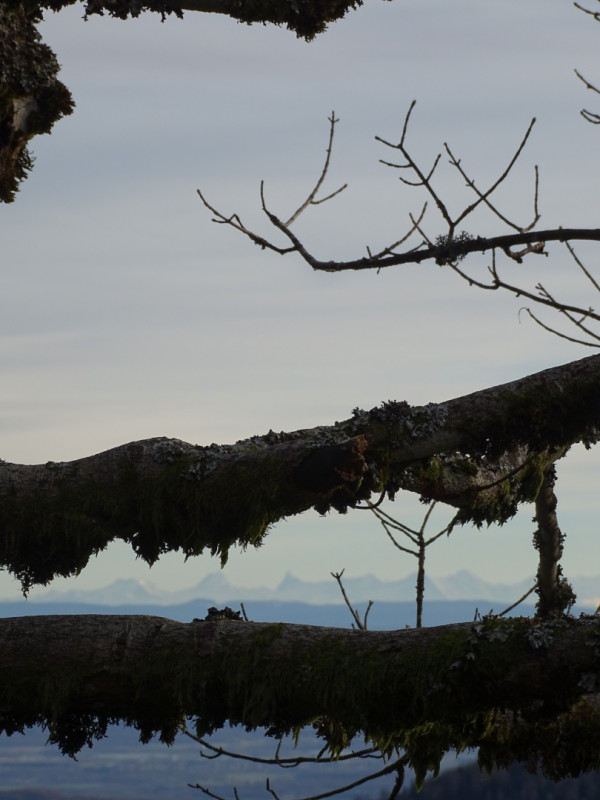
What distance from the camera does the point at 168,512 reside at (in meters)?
6.66

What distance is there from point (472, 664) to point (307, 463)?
1.69m

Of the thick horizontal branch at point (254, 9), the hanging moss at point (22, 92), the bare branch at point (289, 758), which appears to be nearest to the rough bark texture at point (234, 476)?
the bare branch at point (289, 758)

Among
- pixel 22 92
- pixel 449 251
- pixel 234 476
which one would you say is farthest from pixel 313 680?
pixel 22 92

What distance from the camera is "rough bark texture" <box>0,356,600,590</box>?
6.48 metres

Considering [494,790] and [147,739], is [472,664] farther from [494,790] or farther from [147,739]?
[494,790]

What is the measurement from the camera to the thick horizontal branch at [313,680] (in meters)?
5.59

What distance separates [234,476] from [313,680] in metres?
1.51

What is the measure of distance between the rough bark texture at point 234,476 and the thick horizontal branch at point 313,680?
1.99 ft

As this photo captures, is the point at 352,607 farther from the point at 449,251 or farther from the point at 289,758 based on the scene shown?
the point at 449,251

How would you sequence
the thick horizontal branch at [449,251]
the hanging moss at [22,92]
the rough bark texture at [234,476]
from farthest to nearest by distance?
the hanging moss at [22,92] → the rough bark texture at [234,476] → the thick horizontal branch at [449,251]

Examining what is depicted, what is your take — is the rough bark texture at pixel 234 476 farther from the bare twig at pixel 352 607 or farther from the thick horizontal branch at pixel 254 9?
the thick horizontal branch at pixel 254 9

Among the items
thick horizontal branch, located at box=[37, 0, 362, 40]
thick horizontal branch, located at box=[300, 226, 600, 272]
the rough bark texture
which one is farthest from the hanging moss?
thick horizontal branch, located at box=[300, 226, 600, 272]

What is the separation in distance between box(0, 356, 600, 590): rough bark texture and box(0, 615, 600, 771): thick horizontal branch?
608 mm

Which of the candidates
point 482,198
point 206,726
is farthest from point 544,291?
point 206,726
